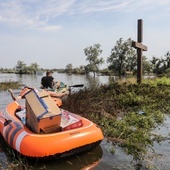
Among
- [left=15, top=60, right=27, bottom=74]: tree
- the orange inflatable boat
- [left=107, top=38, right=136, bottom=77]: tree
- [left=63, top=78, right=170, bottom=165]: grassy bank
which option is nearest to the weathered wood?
[left=63, top=78, right=170, bottom=165]: grassy bank

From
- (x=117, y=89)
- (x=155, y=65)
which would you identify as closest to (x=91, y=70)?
(x=155, y=65)

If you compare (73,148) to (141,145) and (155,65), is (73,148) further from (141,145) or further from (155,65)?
(155,65)

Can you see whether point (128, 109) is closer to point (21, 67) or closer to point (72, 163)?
point (72, 163)

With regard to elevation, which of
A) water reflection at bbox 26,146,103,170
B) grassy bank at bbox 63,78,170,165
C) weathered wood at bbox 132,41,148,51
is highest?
weathered wood at bbox 132,41,148,51

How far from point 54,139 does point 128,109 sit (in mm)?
5188

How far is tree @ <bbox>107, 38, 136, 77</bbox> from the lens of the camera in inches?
2260

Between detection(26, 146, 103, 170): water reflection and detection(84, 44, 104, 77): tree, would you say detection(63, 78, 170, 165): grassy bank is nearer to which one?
detection(26, 146, 103, 170): water reflection

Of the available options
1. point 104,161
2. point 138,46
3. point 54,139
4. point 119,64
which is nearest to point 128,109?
point 138,46

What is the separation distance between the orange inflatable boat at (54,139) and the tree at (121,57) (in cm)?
5092

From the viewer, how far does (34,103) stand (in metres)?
5.79

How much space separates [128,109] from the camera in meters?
10.0

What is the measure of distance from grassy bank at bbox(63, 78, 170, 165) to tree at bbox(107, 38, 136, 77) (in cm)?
4350

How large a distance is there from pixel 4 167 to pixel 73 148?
4.56 ft

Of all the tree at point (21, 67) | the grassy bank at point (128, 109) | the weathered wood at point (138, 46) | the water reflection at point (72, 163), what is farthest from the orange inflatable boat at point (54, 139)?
the tree at point (21, 67)
